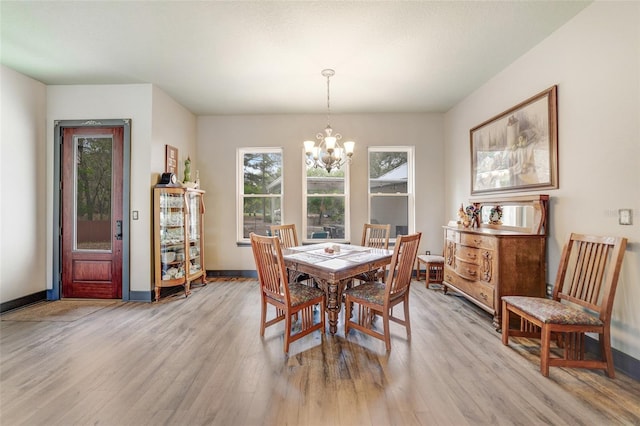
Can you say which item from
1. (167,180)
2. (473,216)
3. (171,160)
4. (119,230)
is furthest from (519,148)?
(119,230)

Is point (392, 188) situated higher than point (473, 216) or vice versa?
point (392, 188)

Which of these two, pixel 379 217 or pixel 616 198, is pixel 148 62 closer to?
pixel 379 217

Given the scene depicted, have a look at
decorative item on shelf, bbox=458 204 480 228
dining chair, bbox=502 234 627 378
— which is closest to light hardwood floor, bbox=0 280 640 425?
dining chair, bbox=502 234 627 378

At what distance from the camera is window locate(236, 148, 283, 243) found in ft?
16.0

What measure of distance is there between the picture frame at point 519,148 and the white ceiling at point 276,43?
617mm

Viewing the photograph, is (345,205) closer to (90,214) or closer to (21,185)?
(90,214)

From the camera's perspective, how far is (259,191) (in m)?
4.89

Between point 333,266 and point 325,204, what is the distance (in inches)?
101

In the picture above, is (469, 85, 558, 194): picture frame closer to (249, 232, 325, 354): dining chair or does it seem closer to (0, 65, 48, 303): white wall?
(249, 232, 325, 354): dining chair

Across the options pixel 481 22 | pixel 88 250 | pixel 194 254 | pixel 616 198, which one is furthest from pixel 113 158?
pixel 616 198

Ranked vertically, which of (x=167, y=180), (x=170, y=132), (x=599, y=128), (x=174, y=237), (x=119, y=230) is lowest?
(x=174, y=237)

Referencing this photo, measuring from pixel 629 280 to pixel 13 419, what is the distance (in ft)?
13.9

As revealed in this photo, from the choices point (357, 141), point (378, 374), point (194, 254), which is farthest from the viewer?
point (357, 141)

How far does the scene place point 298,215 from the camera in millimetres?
4777
